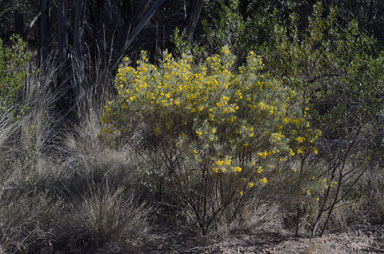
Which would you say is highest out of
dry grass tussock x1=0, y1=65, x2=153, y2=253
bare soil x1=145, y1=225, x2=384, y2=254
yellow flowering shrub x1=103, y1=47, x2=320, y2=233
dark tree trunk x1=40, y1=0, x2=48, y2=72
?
dark tree trunk x1=40, y1=0, x2=48, y2=72

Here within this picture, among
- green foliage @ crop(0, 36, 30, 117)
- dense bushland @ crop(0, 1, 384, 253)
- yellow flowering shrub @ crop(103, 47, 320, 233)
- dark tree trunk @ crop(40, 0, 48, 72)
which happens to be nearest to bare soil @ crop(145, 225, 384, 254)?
dense bushland @ crop(0, 1, 384, 253)

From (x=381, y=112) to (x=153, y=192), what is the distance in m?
2.31

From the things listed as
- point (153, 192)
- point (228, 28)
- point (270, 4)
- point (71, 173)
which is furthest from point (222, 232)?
point (270, 4)

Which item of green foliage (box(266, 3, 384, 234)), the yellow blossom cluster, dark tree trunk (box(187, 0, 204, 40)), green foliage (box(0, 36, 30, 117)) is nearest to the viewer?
the yellow blossom cluster

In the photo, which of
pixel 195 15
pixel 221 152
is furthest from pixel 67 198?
pixel 195 15

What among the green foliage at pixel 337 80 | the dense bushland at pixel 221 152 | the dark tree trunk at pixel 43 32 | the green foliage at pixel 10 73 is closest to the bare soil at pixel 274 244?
the dense bushland at pixel 221 152

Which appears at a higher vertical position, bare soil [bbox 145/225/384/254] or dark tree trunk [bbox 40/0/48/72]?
dark tree trunk [bbox 40/0/48/72]

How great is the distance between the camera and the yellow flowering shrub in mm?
3385

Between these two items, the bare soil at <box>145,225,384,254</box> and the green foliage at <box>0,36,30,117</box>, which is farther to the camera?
the green foliage at <box>0,36,30,117</box>

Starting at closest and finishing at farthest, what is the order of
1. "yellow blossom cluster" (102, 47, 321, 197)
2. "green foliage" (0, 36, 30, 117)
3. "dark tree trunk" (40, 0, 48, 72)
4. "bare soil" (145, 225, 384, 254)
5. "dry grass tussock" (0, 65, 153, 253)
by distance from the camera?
"yellow blossom cluster" (102, 47, 321, 197), "bare soil" (145, 225, 384, 254), "dry grass tussock" (0, 65, 153, 253), "green foliage" (0, 36, 30, 117), "dark tree trunk" (40, 0, 48, 72)

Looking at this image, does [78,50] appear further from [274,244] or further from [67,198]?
[274,244]

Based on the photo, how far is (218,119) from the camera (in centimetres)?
340

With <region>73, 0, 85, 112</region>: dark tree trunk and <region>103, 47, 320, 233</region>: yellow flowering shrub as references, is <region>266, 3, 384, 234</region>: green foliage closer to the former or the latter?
<region>103, 47, 320, 233</region>: yellow flowering shrub

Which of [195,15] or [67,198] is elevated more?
[195,15]
